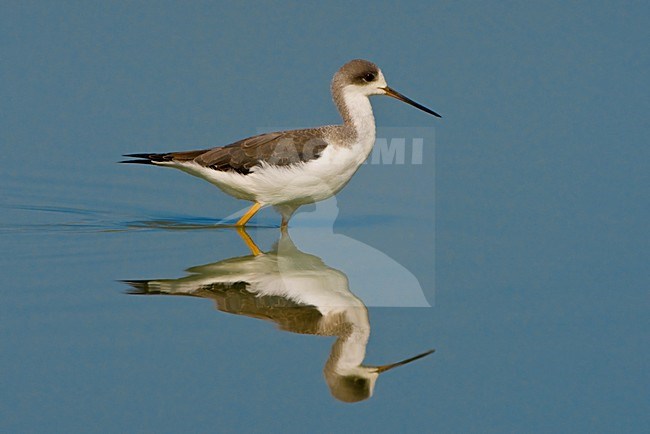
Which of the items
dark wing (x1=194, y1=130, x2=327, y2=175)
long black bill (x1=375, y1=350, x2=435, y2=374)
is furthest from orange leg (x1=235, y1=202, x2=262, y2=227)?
long black bill (x1=375, y1=350, x2=435, y2=374)

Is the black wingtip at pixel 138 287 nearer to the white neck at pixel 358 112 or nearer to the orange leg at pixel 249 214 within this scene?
the orange leg at pixel 249 214

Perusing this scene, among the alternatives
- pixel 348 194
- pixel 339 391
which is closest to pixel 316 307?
pixel 339 391

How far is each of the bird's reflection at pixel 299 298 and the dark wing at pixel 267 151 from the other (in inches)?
52.3

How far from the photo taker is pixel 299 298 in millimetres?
9648

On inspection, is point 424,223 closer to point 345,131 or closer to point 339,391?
point 345,131

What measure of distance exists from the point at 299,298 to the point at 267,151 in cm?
308

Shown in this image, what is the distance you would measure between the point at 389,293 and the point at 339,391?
219 cm

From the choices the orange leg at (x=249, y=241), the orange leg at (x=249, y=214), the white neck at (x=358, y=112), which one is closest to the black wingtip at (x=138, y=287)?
the orange leg at (x=249, y=241)

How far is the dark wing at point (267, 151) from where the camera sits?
12.0m

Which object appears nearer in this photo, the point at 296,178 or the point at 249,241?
the point at 296,178

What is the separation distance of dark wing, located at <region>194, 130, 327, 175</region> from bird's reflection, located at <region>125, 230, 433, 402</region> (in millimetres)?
1327

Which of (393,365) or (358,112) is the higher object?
(358,112)

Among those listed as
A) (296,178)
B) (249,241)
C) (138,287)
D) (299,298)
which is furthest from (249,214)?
(299,298)

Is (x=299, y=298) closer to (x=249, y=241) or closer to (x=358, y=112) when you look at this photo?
(x=249, y=241)
